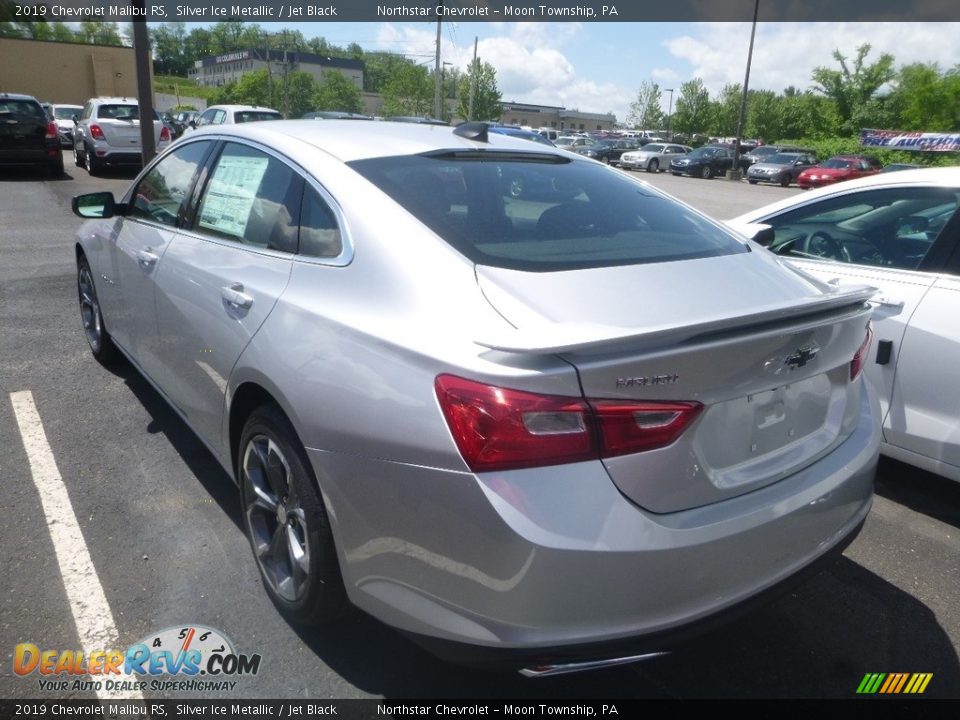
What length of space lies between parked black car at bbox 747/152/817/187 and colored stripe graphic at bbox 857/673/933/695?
35.8 metres

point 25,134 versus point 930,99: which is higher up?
point 930,99

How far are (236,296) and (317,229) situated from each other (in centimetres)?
40

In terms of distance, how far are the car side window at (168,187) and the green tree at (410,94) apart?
58.7 m

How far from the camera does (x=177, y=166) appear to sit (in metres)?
3.79

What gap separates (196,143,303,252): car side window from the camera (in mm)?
2711

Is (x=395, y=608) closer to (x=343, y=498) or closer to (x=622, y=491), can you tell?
(x=343, y=498)

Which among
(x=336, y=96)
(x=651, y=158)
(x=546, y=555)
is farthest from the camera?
(x=336, y=96)

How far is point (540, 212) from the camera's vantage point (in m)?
2.71

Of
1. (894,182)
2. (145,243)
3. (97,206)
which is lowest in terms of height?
(145,243)

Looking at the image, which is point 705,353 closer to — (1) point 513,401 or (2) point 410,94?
(1) point 513,401

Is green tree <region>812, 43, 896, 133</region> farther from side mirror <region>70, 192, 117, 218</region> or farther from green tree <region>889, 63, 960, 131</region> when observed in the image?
side mirror <region>70, 192, 117, 218</region>

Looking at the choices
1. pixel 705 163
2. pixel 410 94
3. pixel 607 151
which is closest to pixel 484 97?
pixel 410 94

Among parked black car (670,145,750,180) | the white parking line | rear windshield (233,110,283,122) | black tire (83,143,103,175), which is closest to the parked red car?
parked black car (670,145,750,180)

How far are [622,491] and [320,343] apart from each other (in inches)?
38.2
